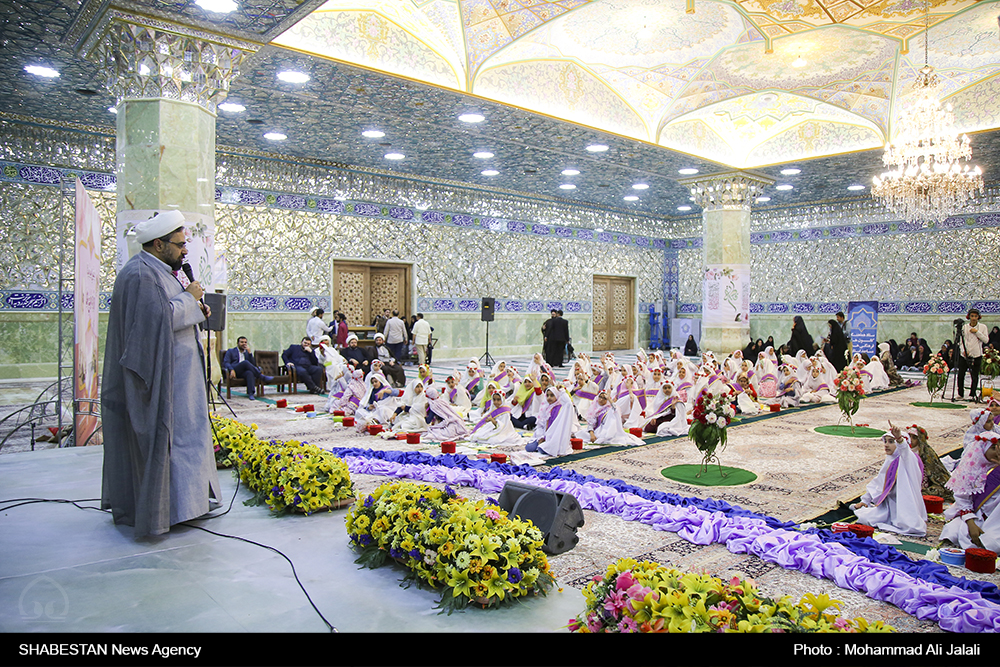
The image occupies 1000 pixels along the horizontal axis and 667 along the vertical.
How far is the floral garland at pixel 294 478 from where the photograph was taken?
3.62m

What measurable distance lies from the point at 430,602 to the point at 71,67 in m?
7.87

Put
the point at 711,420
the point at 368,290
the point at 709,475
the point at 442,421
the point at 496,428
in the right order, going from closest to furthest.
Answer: the point at 711,420 < the point at 709,475 < the point at 496,428 < the point at 442,421 < the point at 368,290

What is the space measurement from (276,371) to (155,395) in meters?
7.75

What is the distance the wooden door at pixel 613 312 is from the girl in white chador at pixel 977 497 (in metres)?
15.0

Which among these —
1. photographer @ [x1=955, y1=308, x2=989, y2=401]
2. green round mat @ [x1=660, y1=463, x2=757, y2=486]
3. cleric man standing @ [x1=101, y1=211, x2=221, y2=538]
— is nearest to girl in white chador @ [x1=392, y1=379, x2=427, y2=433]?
green round mat @ [x1=660, y1=463, x2=757, y2=486]

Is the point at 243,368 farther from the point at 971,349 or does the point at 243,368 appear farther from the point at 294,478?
the point at 971,349

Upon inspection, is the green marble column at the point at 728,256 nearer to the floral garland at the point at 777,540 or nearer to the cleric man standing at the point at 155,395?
the floral garland at the point at 777,540

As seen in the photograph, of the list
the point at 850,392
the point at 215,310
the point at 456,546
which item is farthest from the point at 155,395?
the point at 850,392

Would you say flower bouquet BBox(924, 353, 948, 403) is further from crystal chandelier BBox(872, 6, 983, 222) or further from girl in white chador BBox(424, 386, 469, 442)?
girl in white chador BBox(424, 386, 469, 442)

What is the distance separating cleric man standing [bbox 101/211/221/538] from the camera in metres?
3.02

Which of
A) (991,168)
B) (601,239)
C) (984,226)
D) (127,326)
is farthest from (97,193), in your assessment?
(984,226)

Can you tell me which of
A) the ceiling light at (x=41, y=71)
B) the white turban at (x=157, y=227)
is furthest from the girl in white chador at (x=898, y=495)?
the ceiling light at (x=41, y=71)
